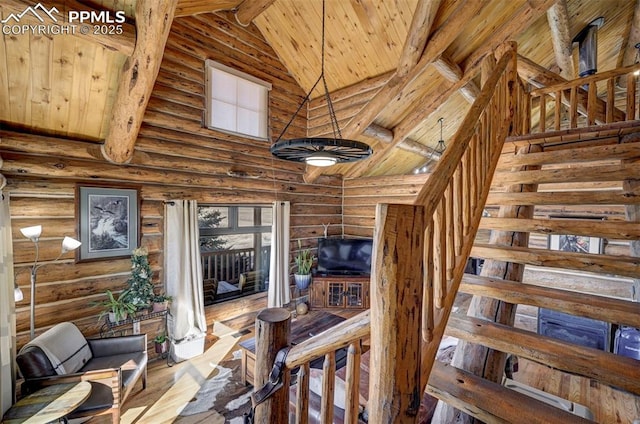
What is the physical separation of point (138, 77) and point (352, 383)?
323cm

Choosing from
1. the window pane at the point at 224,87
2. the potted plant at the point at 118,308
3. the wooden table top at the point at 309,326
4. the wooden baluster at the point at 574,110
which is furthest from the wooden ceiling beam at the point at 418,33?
the potted plant at the point at 118,308

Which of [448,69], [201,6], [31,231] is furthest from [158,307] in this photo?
[448,69]

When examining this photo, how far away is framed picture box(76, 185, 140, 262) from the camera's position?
3.29 m

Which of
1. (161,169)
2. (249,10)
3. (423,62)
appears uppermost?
(249,10)

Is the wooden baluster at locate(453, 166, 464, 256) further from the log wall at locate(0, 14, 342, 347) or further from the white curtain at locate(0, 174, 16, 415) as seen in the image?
the log wall at locate(0, 14, 342, 347)

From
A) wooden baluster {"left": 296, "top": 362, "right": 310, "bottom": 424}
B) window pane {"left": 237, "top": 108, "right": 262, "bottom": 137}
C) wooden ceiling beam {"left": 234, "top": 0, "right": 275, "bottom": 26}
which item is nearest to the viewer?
wooden baluster {"left": 296, "top": 362, "right": 310, "bottom": 424}

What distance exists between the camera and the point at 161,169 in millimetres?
3908

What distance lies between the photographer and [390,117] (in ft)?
15.5

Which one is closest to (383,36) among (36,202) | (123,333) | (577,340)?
(36,202)

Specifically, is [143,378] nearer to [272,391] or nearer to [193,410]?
[193,410]

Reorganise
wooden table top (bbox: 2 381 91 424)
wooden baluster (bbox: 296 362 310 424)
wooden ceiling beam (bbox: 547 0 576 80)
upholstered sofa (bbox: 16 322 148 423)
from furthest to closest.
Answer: wooden ceiling beam (bbox: 547 0 576 80) → upholstered sofa (bbox: 16 322 148 423) → wooden table top (bbox: 2 381 91 424) → wooden baluster (bbox: 296 362 310 424)

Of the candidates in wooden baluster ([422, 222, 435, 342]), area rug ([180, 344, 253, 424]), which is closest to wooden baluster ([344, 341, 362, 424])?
wooden baluster ([422, 222, 435, 342])

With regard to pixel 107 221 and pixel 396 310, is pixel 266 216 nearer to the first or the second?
pixel 107 221

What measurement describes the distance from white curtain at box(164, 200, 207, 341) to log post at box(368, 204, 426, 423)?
142 inches
